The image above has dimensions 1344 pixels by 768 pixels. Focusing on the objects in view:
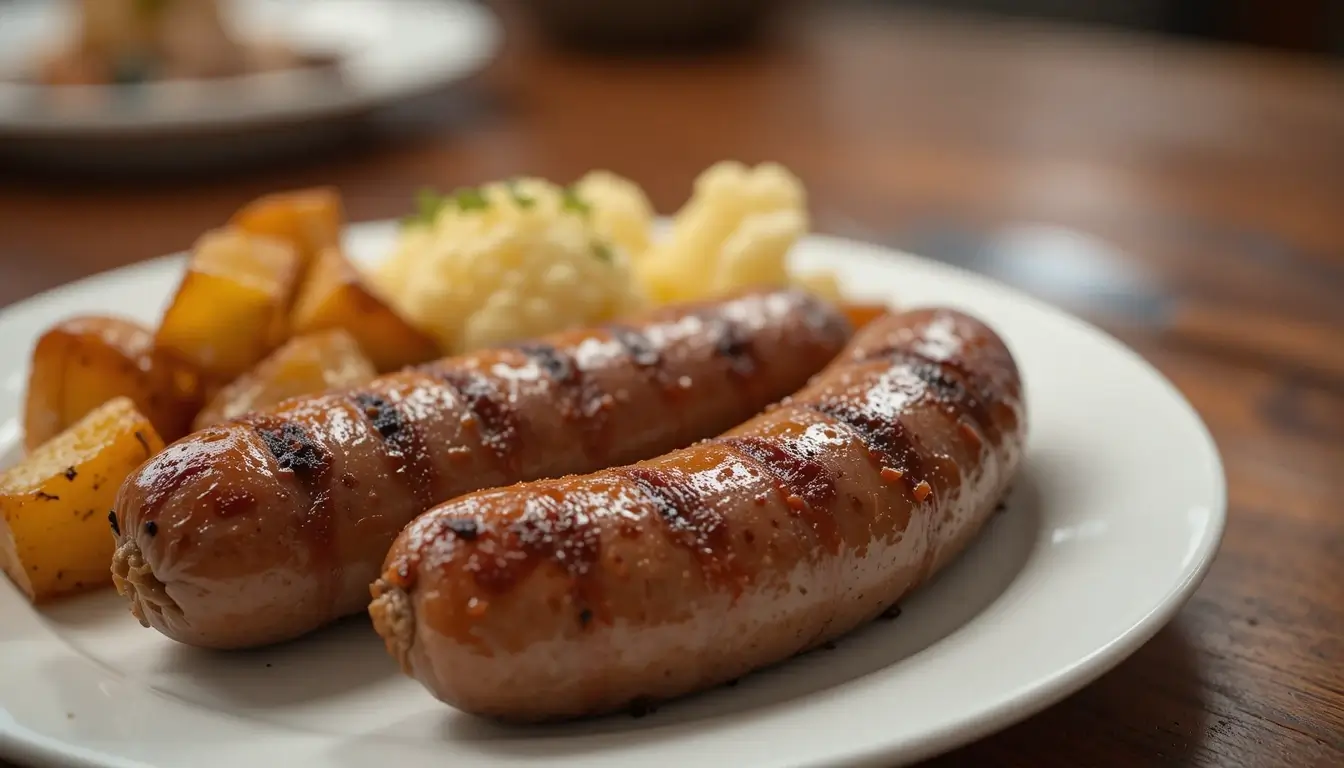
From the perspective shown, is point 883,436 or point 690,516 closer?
point 690,516

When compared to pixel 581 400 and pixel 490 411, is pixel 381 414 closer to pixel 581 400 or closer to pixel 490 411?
pixel 490 411

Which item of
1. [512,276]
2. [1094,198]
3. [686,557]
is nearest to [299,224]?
[512,276]

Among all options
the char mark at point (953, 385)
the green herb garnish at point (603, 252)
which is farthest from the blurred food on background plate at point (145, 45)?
the char mark at point (953, 385)

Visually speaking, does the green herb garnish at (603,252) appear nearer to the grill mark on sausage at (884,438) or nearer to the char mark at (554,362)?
the char mark at (554,362)

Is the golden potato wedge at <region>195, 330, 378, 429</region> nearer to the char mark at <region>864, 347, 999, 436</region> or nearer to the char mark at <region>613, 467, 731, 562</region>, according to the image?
the char mark at <region>613, 467, 731, 562</region>

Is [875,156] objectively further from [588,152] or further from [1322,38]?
[1322,38]

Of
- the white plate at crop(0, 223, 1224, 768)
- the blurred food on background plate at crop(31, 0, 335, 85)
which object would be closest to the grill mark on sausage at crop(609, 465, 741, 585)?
the white plate at crop(0, 223, 1224, 768)
